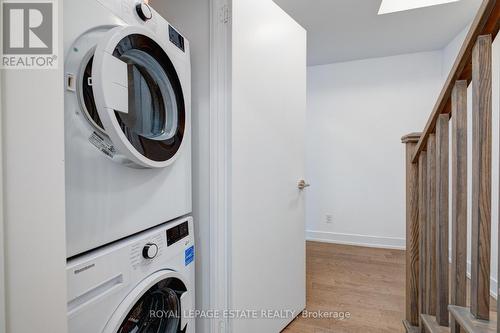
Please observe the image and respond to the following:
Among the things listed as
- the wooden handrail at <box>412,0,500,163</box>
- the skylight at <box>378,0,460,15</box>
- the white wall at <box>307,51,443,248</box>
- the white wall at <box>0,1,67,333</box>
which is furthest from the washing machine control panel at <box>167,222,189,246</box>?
the white wall at <box>307,51,443,248</box>

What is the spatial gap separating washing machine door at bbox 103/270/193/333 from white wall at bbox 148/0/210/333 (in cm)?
21

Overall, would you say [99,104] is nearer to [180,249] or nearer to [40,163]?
[40,163]

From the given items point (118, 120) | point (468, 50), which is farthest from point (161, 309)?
point (468, 50)

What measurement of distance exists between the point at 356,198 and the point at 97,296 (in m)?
3.09

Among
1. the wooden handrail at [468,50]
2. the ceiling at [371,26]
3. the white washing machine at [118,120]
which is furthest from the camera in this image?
the ceiling at [371,26]

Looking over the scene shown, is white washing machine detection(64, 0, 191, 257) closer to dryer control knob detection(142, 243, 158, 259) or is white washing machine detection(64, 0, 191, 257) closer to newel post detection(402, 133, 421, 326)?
dryer control knob detection(142, 243, 158, 259)

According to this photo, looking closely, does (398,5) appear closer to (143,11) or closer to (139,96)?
(143,11)

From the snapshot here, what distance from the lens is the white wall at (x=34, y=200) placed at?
423mm

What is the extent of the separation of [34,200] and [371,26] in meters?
2.80

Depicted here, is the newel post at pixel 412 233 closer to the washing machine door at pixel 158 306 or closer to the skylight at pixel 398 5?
the washing machine door at pixel 158 306

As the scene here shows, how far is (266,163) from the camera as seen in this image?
1.47 m

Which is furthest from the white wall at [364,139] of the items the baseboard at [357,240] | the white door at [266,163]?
the white door at [266,163]

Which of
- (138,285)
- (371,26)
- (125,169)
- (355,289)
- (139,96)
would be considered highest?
(371,26)

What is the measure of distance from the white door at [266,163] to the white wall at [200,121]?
149 millimetres
